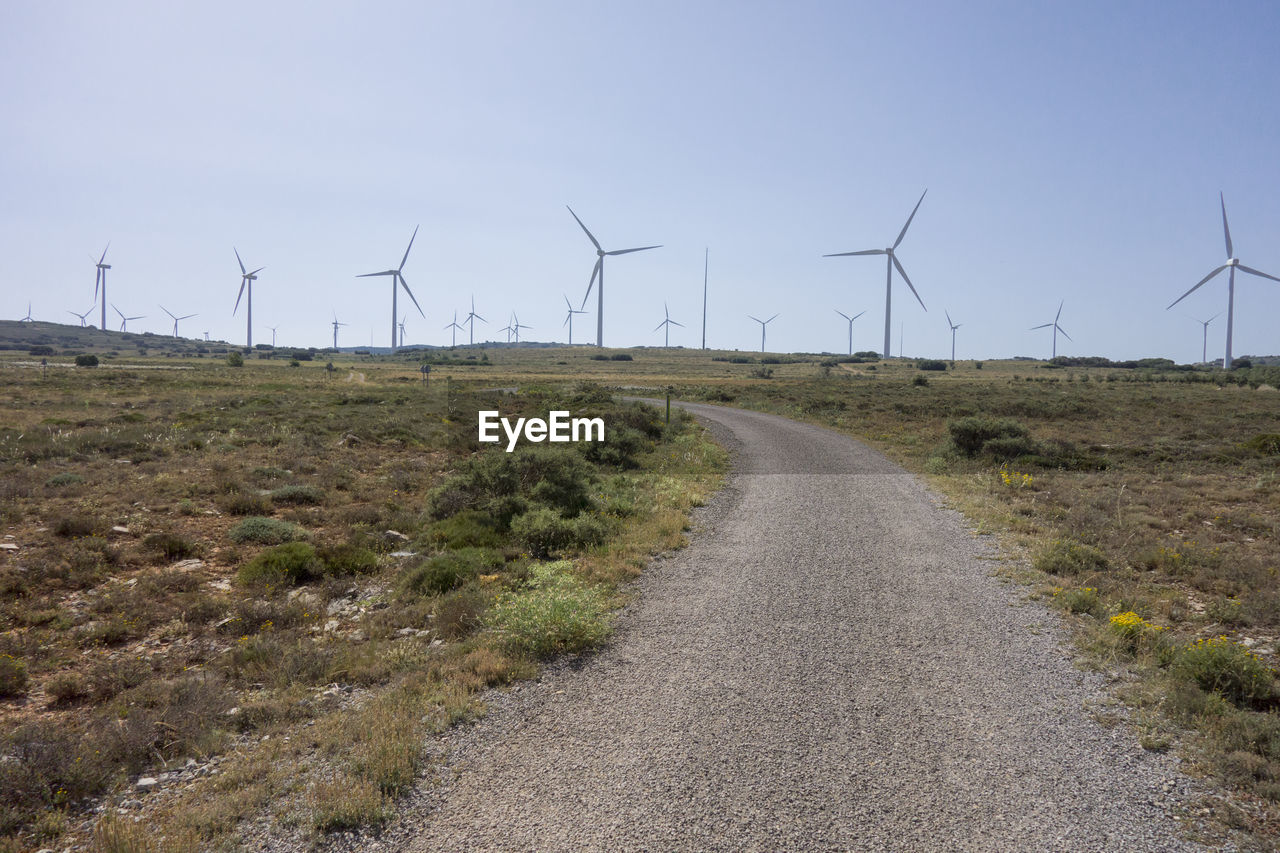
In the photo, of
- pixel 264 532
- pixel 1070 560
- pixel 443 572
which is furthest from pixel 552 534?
pixel 1070 560

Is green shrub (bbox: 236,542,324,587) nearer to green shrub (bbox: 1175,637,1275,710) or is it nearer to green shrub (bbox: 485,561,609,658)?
green shrub (bbox: 485,561,609,658)

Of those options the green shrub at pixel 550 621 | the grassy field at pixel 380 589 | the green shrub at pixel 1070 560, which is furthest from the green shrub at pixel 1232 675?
the green shrub at pixel 550 621

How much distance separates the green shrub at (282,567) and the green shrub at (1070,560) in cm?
1309

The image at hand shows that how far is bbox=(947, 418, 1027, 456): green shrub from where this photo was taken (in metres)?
26.8

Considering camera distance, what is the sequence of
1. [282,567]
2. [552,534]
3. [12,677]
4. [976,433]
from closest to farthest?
1. [12,677]
2. [282,567]
3. [552,534]
4. [976,433]

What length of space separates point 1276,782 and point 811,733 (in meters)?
3.65

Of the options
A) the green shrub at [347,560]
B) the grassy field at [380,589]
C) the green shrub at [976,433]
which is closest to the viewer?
the grassy field at [380,589]

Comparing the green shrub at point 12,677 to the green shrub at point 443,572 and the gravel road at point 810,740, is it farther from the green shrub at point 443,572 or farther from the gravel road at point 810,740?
the gravel road at point 810,740

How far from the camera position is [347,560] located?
13273mm

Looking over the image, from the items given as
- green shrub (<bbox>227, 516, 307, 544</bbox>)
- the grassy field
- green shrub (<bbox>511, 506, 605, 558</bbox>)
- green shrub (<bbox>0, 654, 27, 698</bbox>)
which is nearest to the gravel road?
the grassy field

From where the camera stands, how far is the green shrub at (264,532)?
14.9m

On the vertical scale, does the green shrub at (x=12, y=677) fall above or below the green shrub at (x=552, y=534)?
below

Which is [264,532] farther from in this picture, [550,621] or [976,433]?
[976,433]

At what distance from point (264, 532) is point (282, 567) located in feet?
9.27
